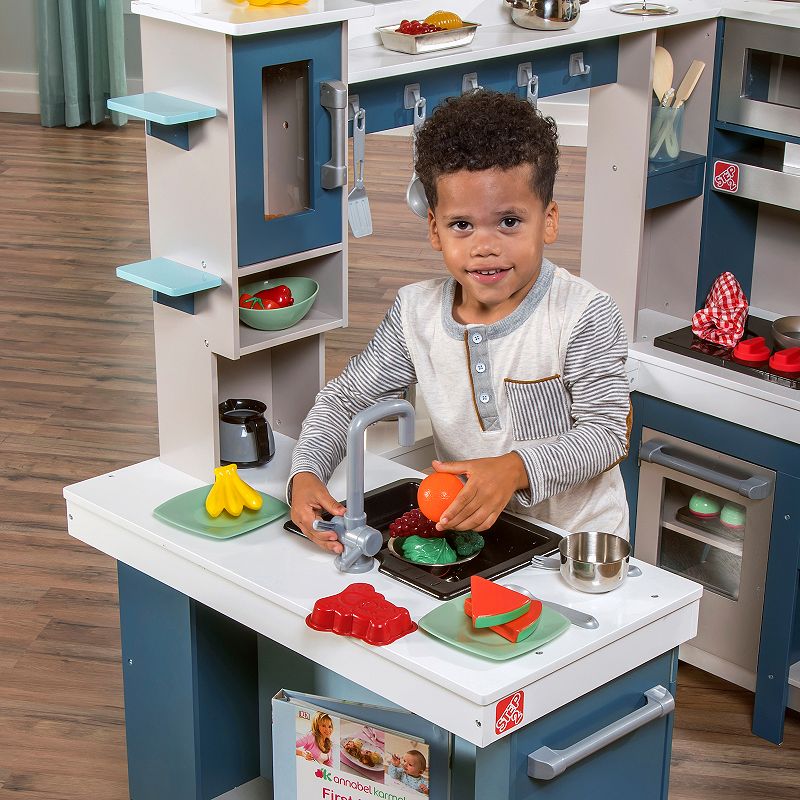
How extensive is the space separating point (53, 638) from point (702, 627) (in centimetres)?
133

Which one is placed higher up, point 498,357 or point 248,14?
point 248,14

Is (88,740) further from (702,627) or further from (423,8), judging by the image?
(423,8)

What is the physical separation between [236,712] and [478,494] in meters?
0.70

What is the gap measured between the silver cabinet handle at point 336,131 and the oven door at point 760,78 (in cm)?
100

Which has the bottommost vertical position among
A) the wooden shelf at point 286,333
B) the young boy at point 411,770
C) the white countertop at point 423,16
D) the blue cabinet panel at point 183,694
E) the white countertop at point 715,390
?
the blue cabinet panel at point 183,694

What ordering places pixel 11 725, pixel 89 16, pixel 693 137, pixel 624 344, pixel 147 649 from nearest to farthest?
pixel 624 344
pixel 147 649
pixel 11 725
pixel 693 137
pixel 89 16

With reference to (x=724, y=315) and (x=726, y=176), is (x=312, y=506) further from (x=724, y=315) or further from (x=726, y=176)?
(x=726, y=176)

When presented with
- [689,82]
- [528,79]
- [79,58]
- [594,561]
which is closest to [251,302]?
[594,561]

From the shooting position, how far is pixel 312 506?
70.7 inches

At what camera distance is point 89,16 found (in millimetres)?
6723

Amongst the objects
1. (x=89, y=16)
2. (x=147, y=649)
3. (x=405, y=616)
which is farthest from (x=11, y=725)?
(x=89, y=16)

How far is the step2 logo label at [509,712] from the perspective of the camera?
1.47 metres

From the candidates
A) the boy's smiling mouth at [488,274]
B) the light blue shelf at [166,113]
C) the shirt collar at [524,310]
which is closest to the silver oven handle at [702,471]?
the shirt collar at [524,310]

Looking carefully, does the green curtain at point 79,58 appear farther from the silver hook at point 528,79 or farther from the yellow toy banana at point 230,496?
the yellow toy banana at point 230,496
